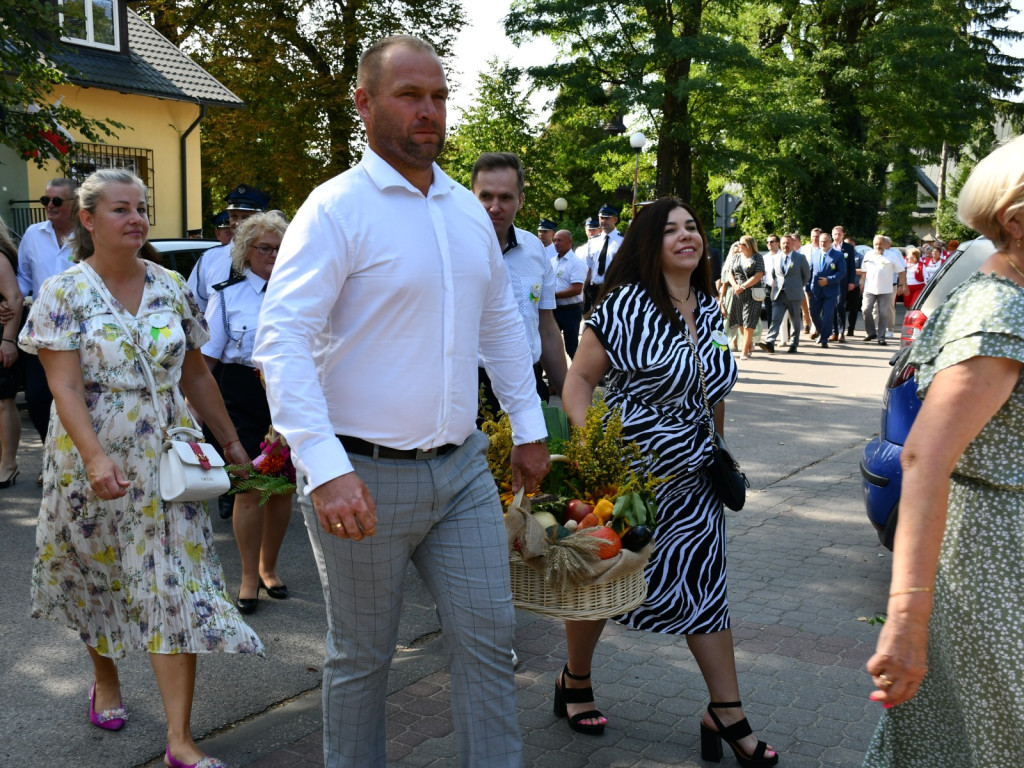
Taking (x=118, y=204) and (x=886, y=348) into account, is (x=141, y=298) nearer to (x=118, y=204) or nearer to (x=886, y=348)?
(x=118, y=204)

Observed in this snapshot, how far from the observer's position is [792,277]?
1870cm

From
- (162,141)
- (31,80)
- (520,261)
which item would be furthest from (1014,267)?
(162,141)

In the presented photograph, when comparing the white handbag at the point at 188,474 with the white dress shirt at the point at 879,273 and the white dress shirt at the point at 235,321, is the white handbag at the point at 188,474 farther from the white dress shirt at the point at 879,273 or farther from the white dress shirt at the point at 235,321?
the white dress shirt at the point at 879,273

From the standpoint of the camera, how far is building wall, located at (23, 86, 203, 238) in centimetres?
2227

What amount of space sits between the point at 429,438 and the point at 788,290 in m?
16.8

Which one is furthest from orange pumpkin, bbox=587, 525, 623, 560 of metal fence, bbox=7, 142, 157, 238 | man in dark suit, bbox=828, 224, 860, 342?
man in dark suit, bbox=828, 224, 860, 342

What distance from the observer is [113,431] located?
376 centimetres

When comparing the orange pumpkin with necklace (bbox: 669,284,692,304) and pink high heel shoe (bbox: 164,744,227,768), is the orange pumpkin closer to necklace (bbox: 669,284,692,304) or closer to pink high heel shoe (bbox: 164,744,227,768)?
necklace (bbox: 669,284,692,304)

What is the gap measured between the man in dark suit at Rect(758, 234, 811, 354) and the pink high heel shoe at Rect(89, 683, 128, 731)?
15.8m

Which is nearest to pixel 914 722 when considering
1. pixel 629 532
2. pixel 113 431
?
pixel 629 532

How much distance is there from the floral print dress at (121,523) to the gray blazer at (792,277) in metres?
16.1

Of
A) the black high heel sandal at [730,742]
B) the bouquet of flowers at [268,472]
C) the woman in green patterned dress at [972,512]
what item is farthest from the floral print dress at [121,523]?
the woman in green patterned dress at [972,512]

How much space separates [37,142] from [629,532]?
8126mm

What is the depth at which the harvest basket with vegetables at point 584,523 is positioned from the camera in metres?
3.32
